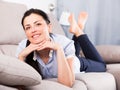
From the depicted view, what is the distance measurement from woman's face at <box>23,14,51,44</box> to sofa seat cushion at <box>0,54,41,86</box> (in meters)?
0.43

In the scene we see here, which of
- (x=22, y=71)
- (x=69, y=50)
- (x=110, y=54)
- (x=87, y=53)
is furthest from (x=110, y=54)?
(x=22, y=71)

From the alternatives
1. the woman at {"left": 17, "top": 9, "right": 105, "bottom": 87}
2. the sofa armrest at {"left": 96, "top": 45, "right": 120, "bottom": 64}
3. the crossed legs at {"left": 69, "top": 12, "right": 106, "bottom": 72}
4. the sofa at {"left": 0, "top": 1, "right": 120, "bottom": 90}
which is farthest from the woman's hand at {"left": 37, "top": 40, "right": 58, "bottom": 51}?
the sofa armrest at {"left": 96, "top": 45, "right": 120, "bottom": 64}

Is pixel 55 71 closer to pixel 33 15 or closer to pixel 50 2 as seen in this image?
pixel 33 15

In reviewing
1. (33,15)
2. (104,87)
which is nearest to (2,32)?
(33,15)

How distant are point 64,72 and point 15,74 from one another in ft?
1.44

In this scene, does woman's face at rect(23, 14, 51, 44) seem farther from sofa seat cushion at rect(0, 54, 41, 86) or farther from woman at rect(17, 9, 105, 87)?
sofa seat cushion at rect(0, 54, 41, 86)

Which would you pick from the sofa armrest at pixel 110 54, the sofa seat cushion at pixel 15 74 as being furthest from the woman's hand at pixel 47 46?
the sofa armrest at pixel 110 54

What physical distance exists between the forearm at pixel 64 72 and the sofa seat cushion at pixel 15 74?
0.31 m

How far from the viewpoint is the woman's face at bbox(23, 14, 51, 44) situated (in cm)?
152

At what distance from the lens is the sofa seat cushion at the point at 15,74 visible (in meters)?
1.03

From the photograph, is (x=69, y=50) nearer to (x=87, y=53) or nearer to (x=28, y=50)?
(x=28, y=50)

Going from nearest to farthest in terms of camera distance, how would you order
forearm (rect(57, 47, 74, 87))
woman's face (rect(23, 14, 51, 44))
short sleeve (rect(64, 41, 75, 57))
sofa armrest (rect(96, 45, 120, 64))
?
forearm (rect(57, 47, 74, 87)) < woman's face (rect(23, 14, 51, 44)) < short sleeve (rect(64, 41, 75, 57)) < sofa armrest (rect(96, 45, 120, 64))

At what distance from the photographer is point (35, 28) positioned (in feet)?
5.01

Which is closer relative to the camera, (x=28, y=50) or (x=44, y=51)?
(x=28, y=50)
